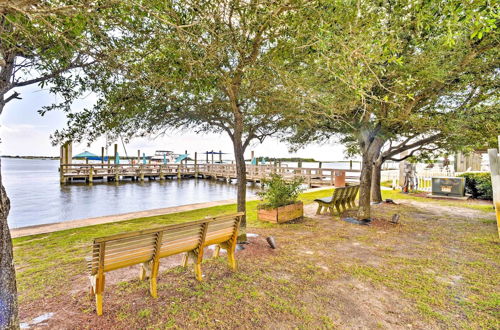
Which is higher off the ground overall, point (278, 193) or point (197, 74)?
point (197, 74)

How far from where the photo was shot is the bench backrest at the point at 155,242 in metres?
2.63

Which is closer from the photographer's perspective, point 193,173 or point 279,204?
point 279,204

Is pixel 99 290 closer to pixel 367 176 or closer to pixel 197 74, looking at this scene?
pixel 197 74

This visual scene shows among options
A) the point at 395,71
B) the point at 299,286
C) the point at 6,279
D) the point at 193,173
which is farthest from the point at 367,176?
the point at 193,173

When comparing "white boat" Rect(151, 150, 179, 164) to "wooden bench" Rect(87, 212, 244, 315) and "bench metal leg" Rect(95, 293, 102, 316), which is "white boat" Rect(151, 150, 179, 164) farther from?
"bench metal leg" Rect(95, 293, 102, 316)

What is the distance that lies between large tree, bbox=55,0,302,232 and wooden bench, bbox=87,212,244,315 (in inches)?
53.6

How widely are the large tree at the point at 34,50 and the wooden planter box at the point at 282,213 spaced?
17.0ft

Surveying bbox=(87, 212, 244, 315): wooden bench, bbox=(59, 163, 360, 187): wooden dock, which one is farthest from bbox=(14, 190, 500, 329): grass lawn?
bbox=(59, 163, 360, 187): wooden dock

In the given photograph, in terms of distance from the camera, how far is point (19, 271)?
403 centimetres

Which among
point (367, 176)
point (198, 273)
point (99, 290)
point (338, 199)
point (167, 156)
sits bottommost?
point (198, 273)

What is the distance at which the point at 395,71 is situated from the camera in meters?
4.78

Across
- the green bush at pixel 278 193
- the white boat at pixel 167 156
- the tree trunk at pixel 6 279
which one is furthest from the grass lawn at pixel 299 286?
the white boat at pixel 167 156

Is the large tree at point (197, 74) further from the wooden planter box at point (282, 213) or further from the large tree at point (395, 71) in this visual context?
the wooden planter box at point (282, 213)

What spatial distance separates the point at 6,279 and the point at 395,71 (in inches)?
232
